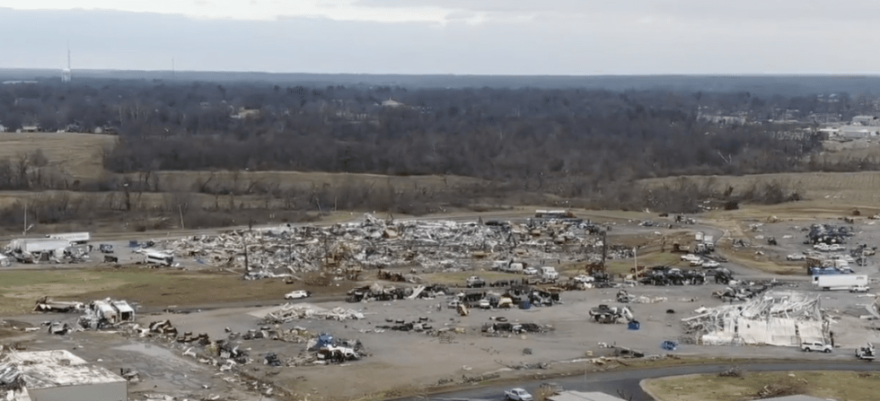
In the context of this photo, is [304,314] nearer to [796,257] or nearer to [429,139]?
[796,257]

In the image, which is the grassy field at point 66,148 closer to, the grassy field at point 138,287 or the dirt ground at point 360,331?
the grassy field at point 138,287

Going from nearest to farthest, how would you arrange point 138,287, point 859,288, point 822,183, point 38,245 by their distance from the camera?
point 138,287 → point 859,288 → point 38,245 → point 822,183

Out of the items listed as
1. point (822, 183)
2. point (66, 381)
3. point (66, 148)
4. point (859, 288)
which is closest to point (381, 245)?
point (859, 288)

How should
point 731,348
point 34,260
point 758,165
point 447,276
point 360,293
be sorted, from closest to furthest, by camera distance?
point 731,348 < point 360,293 < point 447,276 < point 34,260 < point 758,165

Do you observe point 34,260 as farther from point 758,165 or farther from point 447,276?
point 758,165

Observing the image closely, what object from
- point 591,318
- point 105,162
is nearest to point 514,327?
point 591,318

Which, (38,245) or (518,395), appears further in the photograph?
(38,245)

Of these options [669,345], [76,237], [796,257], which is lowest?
[76,237]

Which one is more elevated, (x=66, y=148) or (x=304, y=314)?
(x=304, y=314)
